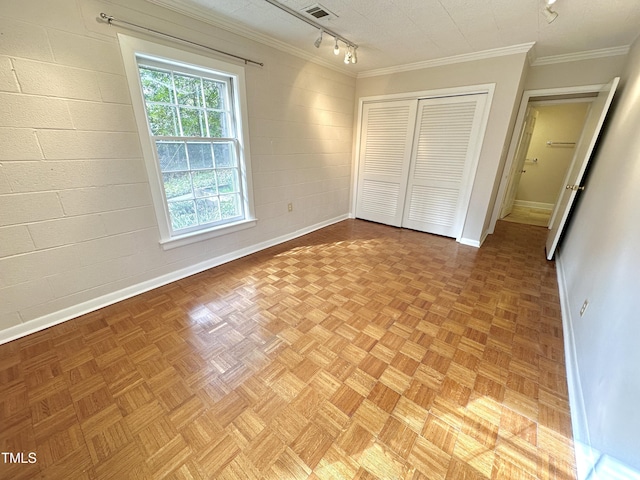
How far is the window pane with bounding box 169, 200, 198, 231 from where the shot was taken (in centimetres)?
243

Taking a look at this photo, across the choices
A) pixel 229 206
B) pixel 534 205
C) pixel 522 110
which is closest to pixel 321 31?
pixel 229 206

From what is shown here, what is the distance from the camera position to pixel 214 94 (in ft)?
8.27

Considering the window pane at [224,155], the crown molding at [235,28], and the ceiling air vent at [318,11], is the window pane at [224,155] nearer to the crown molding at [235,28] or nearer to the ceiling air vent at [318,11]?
the crown molding at [235,28]

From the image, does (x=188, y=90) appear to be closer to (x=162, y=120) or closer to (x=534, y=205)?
(x=162, y=120)

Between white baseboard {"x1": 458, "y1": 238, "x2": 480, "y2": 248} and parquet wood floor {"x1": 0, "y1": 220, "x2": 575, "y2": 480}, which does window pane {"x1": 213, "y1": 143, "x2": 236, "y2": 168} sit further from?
white baseboard {"x1": 458, "y1": 238, "x2": 480, "y2": 248}

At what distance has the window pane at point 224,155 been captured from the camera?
2625 millimetres

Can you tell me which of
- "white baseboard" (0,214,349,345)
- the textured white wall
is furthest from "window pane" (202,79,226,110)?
the textured white wall

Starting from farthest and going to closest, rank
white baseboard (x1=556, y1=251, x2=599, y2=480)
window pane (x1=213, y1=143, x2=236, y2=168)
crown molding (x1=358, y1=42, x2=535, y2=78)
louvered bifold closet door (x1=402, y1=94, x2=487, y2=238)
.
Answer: louvered bifold closet door (x1=402, y1=94, x2=487, y2=238)
crown molding (x1=358, y1=42, x2=535, y2=78)
window pane (x1=213, y1=143, x2=236, y2=168)
white baseboard (x1=556, y1=251, x2=599, y2=480)

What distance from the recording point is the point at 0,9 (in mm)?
1404

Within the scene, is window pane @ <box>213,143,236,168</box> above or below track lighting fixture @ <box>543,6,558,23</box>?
below

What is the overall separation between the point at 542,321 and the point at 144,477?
8.80 ft

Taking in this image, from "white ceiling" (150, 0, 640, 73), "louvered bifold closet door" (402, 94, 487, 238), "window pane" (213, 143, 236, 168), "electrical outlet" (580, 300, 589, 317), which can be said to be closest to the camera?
"electrical outlet" (580, 300, 589, 317)

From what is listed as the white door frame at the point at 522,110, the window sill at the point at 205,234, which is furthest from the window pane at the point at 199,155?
the white door frame at the point at 522,110

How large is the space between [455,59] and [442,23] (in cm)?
100
